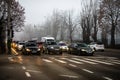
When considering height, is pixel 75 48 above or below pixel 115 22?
below

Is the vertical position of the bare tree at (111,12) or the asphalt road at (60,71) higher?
the bare tree at (111,12)

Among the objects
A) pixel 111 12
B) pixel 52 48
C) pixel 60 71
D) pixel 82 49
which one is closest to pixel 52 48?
pixel 52 48

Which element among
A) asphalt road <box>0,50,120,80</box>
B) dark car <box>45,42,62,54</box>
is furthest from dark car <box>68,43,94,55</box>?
asphalt road <box>0,50,120,80</box>

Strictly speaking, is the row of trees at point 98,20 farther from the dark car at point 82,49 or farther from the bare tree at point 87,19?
the dark car at point 82,49

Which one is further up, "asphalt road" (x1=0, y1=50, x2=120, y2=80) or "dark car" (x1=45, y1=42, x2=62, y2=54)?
"dark car" (x1=45, y1=42, x2=62, y2=54)

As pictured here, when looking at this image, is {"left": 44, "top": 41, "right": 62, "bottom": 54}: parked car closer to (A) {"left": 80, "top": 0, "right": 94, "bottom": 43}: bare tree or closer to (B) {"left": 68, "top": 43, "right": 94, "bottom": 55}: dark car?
(B) {"left": 68, "top": 43, "right": 94, "bottom": 55}: dark car

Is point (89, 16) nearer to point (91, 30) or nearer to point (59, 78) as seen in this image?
point (91, 30)

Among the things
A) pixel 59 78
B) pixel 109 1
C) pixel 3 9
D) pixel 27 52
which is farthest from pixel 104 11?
pixel 59 78

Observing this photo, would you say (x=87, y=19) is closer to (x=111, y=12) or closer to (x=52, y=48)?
(x=111, y=12)

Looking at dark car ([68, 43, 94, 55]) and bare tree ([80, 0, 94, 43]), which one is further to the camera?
bare tree ([80, 0, 94, 43])

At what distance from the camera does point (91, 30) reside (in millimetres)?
75562

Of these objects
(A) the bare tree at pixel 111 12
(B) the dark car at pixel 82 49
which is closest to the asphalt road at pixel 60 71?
(B) the dark car at pixel 82 49

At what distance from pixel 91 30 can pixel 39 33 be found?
296ft

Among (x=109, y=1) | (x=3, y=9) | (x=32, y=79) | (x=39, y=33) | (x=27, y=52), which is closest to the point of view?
(x=32, y=79)
